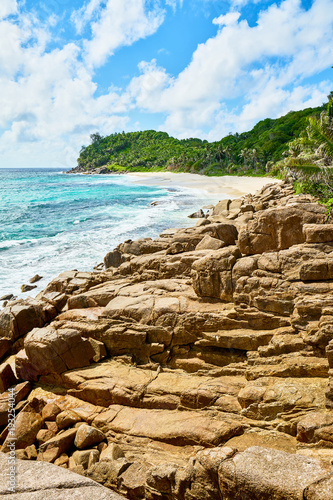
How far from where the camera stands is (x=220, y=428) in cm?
746

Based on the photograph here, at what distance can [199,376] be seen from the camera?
9.64m

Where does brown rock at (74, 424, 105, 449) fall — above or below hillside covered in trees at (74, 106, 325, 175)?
below

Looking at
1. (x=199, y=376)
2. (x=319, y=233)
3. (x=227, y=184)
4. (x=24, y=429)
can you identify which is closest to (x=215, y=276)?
(x=199, y=376)

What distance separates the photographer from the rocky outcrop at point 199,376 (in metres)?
6.01

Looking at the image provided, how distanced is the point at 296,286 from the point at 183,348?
14.0 ft

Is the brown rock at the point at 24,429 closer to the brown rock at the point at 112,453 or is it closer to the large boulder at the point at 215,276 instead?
the brown rock at the point at 112,453

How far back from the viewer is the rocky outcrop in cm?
601

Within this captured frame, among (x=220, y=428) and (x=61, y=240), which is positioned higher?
(x=61, y=240)

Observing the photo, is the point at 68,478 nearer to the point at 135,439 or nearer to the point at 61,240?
the point at 135,439

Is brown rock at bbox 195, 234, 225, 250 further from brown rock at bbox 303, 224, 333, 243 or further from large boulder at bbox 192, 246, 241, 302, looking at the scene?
brown rock at bbox 303, 224, 333, 243

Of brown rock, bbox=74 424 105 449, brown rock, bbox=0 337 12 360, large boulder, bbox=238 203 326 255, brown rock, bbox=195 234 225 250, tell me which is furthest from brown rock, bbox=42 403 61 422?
brown rock, bbox=195 234 225 250

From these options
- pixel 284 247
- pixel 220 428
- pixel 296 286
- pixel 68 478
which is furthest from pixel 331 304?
pixel 68 478

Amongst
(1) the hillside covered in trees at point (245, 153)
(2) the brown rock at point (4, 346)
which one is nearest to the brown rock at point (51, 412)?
(2) the brown rock at point (4, 346)

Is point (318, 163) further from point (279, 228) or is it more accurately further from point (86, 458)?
point (86, 458)
